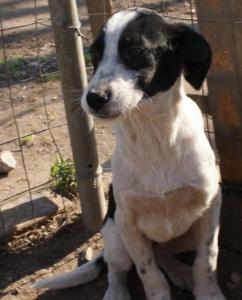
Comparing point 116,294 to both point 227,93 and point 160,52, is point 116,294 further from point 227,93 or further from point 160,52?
point 160,52

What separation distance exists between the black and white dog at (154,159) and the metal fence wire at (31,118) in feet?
1.12

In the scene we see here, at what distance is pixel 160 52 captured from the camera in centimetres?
304

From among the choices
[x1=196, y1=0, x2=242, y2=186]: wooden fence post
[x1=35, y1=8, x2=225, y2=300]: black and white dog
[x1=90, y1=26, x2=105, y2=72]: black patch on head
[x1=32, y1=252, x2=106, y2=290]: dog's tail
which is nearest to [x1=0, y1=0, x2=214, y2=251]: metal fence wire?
[x1=196, y1=0, x2=242, y2=186]: wooden fence post

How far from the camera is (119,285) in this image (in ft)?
12.3

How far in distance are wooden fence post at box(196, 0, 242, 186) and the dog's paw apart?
89 centimetres

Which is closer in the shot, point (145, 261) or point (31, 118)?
point (145, 261)

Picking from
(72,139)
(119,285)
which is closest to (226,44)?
(72,139)

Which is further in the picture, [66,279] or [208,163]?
[66,279]

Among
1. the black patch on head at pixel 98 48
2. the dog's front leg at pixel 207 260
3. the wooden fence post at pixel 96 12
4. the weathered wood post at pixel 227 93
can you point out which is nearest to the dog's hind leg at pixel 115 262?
the dog's front leg at pixel 207 260

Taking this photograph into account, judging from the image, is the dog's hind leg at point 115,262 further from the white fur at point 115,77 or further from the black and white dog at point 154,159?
the white fur at point 115,77

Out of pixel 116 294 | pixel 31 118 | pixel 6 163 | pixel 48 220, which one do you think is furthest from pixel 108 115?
pixel 31 118

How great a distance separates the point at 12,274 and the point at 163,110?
161 centimetres

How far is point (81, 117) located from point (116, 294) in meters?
1.10

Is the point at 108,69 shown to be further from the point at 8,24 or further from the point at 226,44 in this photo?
the point at 8,24
